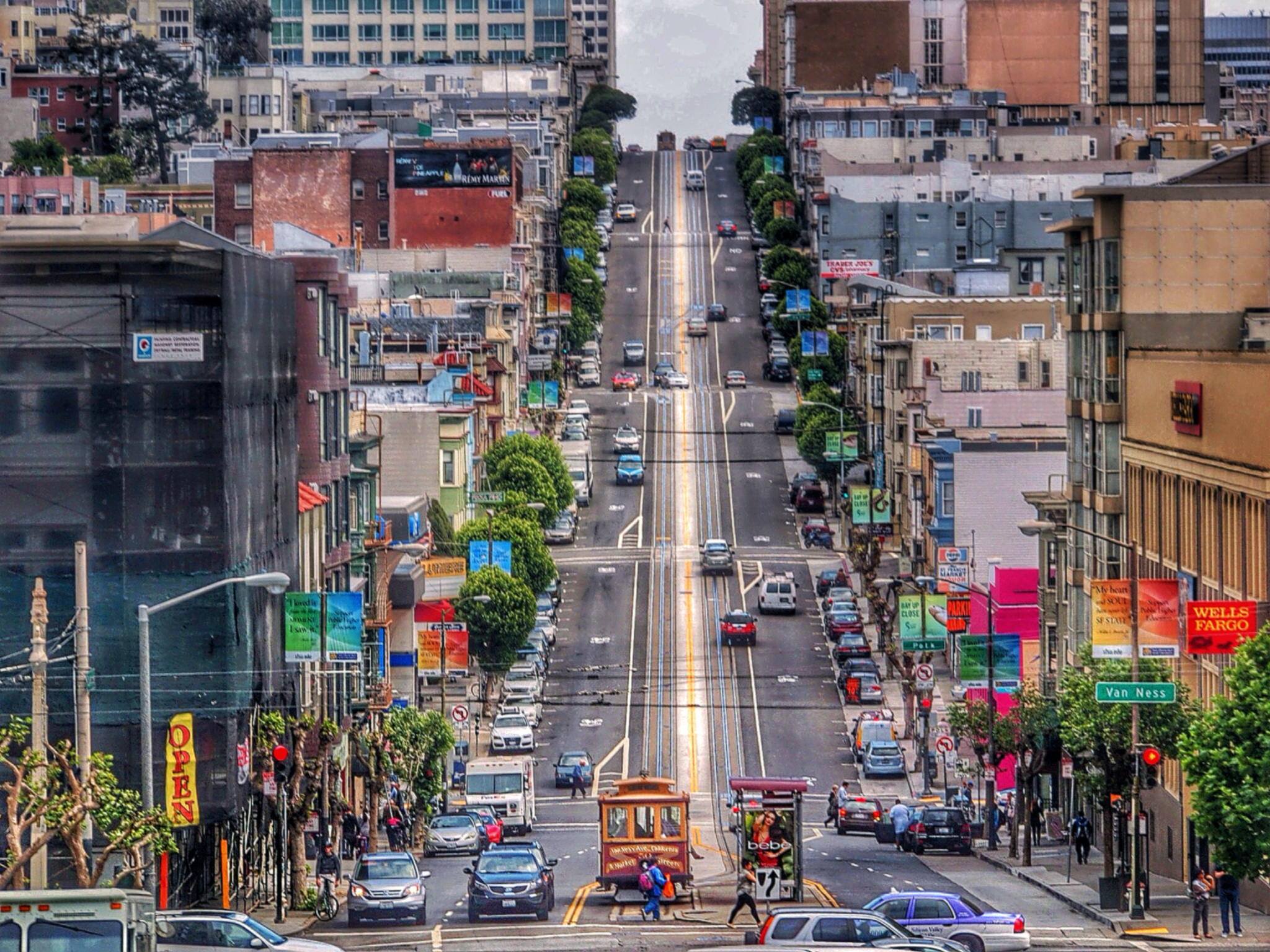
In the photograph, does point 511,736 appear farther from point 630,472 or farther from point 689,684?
point 630,472

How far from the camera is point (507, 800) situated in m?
89.4

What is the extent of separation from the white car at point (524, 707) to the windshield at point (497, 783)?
17857 mm

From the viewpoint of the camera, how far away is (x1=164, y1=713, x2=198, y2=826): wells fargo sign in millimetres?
55375

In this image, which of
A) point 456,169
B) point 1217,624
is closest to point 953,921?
point 1217,624

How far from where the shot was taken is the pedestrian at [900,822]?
79.9 meters

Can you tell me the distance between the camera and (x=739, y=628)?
121 meters

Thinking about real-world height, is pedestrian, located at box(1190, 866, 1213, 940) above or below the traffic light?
below

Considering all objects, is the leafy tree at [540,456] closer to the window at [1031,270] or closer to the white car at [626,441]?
the white car at [626,441]

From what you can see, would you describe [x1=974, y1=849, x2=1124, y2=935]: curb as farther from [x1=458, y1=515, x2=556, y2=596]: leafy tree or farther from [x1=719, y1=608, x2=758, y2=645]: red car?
[x1=458, y1=515, x2=556, y2=596]: leafy tree

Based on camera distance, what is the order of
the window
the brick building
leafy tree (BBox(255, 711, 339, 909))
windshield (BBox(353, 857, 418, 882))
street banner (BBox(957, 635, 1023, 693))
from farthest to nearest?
1. the window
2. the brick building
3. street banner (BBox(957, 635, 1023, 693))
4. leafy tree (BBox(255, 711, 339, 909))
5. windshield (BBox(353, 857, 418, 882))

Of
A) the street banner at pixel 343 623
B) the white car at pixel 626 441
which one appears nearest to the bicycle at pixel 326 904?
the street banner at pixel 343 623

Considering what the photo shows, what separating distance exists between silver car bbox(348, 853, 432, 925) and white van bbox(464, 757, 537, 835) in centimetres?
2992

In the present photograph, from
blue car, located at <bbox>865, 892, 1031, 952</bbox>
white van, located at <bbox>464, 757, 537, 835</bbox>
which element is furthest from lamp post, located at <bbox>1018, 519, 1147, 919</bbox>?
white van, located at <bbox>464, 757, 537, 835</bbox>

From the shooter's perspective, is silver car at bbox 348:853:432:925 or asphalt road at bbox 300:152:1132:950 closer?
silver car at bbox 348:853:432:925
